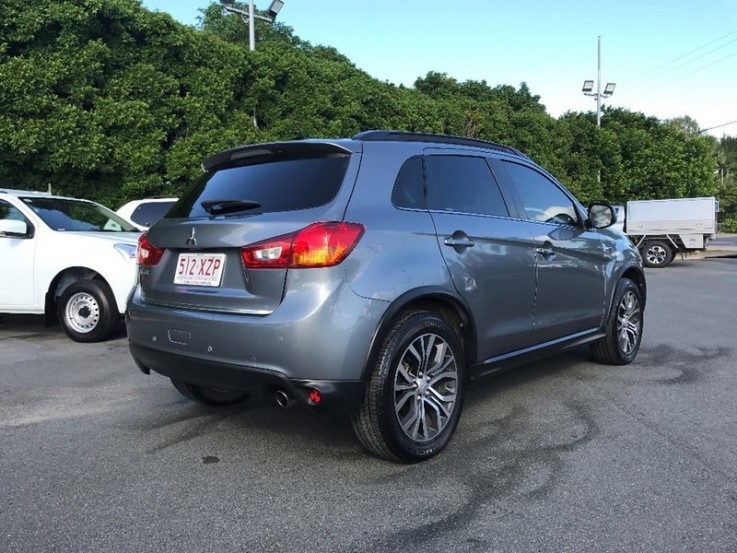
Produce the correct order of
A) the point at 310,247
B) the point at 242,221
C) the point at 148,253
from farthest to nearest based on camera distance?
the point at 148,253 < the point at 242,221 < the point at 310,247

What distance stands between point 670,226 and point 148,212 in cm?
1489

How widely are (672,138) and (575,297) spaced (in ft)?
88.3

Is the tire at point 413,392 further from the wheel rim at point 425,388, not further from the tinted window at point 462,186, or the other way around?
the tinted window at point 462,186

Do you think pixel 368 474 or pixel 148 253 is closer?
pixel 368 474

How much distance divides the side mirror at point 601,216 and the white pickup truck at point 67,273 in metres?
4.66

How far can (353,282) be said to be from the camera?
315cm

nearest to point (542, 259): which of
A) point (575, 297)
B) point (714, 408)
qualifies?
point (575, 297)

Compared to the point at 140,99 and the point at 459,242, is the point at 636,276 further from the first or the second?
the point at 140,99

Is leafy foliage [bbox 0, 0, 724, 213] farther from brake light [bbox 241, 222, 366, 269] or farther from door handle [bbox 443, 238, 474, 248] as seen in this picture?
brake light [bbox 241, 222, 366, 269]

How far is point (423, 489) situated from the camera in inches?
126

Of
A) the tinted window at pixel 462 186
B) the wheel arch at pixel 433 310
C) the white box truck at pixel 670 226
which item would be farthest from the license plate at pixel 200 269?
the white box truck at pixel 670 226

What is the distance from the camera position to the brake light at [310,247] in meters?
3.12

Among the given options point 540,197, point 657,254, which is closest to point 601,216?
point 540,197

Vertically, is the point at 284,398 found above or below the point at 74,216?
below
